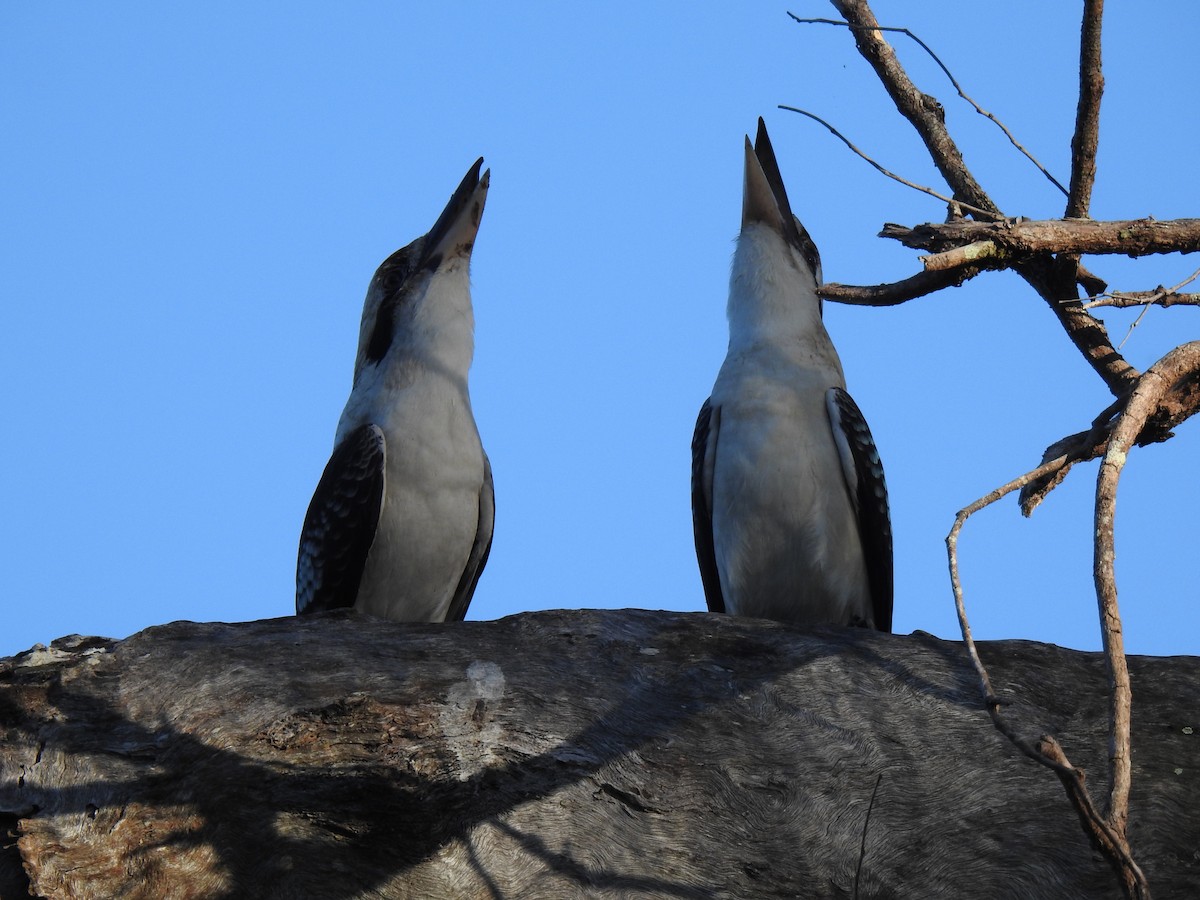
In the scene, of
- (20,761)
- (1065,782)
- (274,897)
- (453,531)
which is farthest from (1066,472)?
(20,761)

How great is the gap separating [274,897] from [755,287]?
15.1ft

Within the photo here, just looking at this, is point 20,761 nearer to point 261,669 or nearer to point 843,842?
point 261,669

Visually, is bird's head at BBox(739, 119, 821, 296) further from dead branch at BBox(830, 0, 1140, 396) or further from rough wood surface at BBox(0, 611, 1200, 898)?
rough wood surface at BBox(0, 611, 1200, 898)

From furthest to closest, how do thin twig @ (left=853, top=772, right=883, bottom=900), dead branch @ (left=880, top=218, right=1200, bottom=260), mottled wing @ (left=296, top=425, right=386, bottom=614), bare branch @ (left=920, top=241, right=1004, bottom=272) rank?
1. mottled wing @ (left=296, top=425, right=386, bottom=614)
2. dead branch @ (left=880, top=218, right=1200, bottom=260)
3. bare branch @ (left=920, top=241, right=1004, bottom=272)
4. thin twig @ (left=853, top=772, right=883, bottom=900)

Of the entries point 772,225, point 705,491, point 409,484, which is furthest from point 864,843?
point 772,225

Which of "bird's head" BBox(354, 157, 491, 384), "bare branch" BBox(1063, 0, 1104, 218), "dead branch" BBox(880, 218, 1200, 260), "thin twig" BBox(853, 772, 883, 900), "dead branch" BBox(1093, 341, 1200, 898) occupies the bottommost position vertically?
"thin twig" BBox(853, 772, 883, 900)

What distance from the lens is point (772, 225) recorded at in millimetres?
8062

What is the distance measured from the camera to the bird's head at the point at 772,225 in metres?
7.96

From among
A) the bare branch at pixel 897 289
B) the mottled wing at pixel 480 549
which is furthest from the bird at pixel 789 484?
the bare branch at pixel 897 289

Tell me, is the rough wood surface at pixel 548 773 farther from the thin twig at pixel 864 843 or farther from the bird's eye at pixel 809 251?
the bird's eye at pixel 809 251

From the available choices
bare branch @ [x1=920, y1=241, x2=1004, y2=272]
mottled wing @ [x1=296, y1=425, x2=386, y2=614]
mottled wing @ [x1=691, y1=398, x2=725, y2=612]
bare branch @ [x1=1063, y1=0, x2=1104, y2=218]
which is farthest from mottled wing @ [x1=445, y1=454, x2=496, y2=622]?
bare branch @ [x1=920, y1=241, x2=1004, y2=272]

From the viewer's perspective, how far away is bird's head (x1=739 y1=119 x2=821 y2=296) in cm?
796

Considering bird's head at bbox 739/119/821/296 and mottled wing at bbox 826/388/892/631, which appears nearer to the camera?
mottled wing at bbox 826/388/892/631

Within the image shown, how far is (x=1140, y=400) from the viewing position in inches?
187
